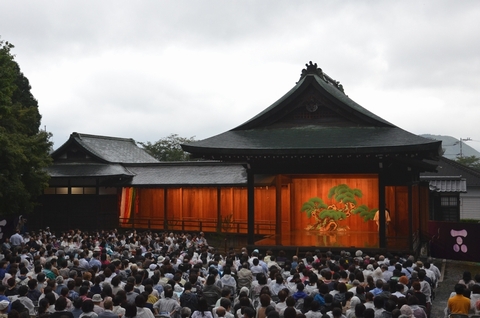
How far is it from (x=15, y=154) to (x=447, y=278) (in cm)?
1909

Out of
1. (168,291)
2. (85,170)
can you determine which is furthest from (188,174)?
(168,291)

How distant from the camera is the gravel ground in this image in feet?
47.9

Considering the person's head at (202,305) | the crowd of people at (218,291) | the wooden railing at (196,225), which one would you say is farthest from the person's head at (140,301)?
the wooden railing at (196,225)

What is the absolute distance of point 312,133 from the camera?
23.2 metres

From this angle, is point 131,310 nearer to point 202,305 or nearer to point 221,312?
point 202,305

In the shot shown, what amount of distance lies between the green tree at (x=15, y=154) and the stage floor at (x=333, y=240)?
11859 mm

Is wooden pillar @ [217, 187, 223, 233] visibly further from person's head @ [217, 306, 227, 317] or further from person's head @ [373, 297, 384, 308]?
person's head @ [217, 306, 227, 317]

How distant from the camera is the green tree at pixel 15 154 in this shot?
22.3 m

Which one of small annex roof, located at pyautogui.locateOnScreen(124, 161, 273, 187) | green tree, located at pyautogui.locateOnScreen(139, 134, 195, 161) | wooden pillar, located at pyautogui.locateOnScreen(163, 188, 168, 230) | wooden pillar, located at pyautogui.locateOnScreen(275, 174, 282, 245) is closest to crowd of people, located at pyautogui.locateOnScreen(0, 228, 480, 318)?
wooden pillar, located at pyautogui.locateOnScreen(275, 174, 282, 245)

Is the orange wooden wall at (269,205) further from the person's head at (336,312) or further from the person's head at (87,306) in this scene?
the person's head at (87,306)

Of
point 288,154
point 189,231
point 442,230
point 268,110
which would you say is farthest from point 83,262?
point 189,231

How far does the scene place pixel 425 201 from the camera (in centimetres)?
2825

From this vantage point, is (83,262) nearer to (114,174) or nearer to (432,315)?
(432,315)

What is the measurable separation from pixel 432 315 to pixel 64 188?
25.7 metres
